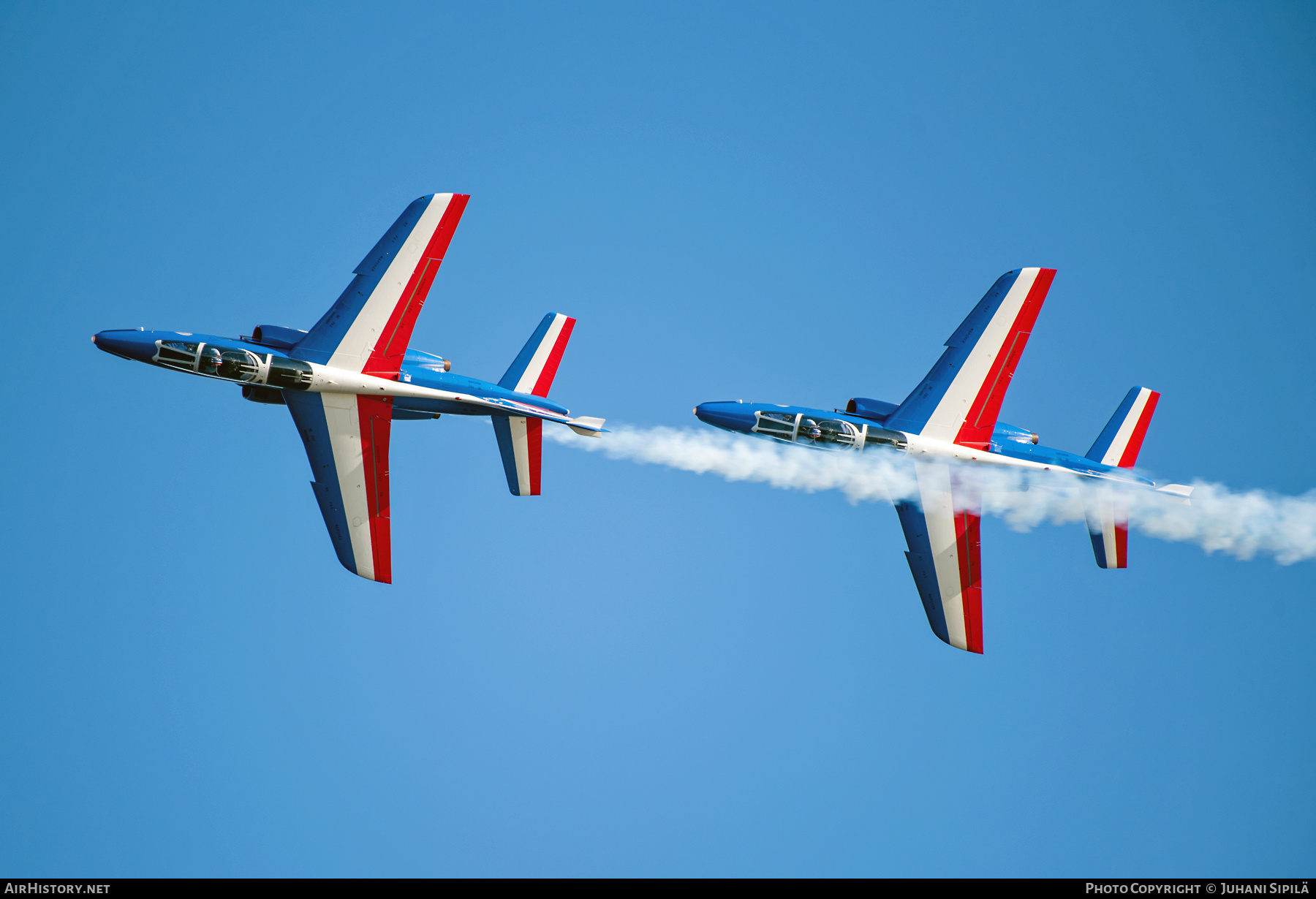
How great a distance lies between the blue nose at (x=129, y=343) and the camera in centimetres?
3753

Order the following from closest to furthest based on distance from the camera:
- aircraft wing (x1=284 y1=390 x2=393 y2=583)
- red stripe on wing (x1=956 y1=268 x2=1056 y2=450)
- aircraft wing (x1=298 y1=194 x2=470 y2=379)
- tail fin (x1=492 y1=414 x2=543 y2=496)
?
aircraft wing (x1=298 y1=194 x2=470 y2=379), aircraft wing (x1=284 y1=390 x2=393 y2=583), red stripe on wing (x1=956 y1=268 x2=1056 y2=450), tail fin (x1=492 y1=414 x2=543 y2=496)

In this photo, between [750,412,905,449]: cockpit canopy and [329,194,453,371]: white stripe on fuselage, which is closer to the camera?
[329,194,453,371]: white stripe on fuselage

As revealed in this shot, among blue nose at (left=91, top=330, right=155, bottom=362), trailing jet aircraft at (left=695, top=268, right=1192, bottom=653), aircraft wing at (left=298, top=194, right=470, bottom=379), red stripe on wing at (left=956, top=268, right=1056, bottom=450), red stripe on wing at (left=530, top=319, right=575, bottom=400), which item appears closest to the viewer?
blue nose at (left=91, top=330, right=155, bottom=362)

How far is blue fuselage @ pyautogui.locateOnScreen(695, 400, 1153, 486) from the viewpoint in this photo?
127ft

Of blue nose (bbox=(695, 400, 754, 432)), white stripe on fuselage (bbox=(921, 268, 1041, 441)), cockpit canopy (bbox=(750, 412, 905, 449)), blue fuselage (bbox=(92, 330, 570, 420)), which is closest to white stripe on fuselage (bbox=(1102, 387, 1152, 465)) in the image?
white stripe on fuselage (bbox=(921, 268, 1041, 441))

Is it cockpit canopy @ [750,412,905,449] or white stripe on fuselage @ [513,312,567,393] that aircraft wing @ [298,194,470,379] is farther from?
cockpit canopy @ [750,412,905,449]

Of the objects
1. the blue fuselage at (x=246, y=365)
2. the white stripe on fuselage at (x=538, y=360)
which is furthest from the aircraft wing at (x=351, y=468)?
the white stripe on fuselage at (x=538, y=360)

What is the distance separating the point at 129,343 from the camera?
37594mm

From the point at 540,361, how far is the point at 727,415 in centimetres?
677

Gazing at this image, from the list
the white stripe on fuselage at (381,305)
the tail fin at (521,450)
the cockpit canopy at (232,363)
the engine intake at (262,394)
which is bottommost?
the tail fin at (521,450)

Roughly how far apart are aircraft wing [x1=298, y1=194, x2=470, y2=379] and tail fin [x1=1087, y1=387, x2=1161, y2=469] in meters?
22.8

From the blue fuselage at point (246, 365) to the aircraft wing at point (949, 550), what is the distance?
1391 cm

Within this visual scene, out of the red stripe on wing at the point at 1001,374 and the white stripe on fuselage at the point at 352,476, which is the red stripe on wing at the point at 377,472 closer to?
the white stripe on fuselage at the point at 352,476

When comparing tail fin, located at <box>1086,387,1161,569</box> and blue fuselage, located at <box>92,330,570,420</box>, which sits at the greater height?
blue fuselage, located at <box>92,330,570,420</box>
